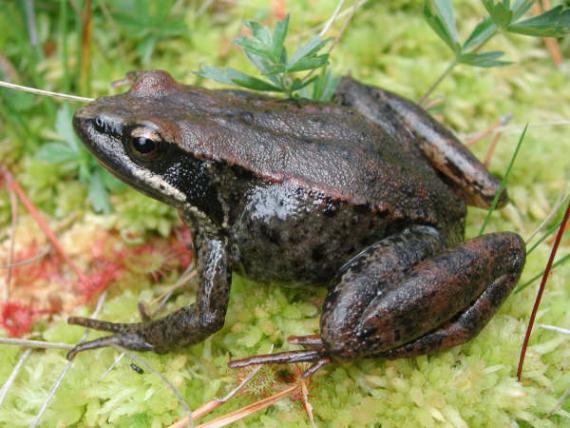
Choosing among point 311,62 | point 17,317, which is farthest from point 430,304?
point 17,317

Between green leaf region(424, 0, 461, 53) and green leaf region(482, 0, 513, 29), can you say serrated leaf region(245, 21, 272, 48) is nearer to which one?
green leaf region(424, 0, 461, 53)

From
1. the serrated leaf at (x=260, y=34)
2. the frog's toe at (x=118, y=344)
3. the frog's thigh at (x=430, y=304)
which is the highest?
the serrated leaf at (x=260, y=34)

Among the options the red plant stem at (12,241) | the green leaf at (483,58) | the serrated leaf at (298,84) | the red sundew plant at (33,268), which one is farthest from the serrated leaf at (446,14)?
the red plant stem at (12,241)

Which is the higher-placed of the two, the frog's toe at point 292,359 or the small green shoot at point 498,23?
the small green shoot at point 498,23

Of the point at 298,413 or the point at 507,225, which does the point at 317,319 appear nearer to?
the point at 298,413

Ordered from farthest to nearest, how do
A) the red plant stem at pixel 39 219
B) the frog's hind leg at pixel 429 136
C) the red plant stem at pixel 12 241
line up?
1. the red plant stem at pixel 39 219
2. the red plant stem at pixel 12 241
3. the frog's hind leg at pixel 429 136

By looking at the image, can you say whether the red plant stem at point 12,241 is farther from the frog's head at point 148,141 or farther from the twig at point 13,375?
the frog's head at point 148,141

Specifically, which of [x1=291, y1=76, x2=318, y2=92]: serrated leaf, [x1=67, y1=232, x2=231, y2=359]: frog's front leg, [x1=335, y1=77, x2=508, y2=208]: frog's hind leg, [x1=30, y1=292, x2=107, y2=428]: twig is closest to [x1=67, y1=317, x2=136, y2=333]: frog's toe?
[x1=67, y1=232, x2=231, y2=359]: frog's front leg

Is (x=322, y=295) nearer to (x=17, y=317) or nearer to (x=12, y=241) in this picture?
(x=17, y=317)
